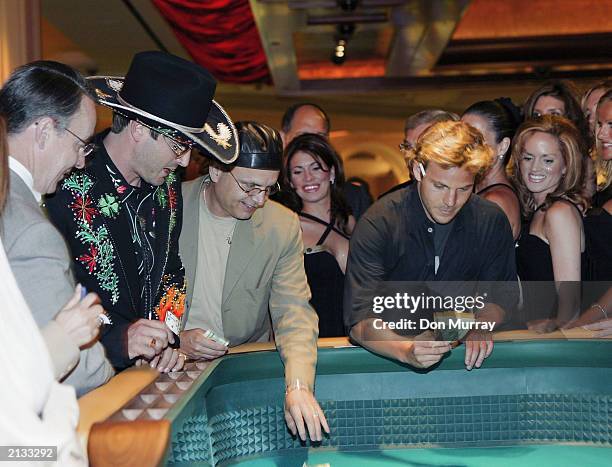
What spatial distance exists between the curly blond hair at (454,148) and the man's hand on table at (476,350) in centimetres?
56

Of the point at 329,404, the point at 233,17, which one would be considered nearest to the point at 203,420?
the point at 329,404

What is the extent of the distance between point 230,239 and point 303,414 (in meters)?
0.74

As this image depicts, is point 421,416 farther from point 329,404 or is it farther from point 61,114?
point 61,114

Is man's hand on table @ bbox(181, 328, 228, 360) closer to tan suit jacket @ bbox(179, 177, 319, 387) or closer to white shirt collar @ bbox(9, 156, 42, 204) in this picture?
tan suit jacket @ bbox(179, 177, 319, 387)

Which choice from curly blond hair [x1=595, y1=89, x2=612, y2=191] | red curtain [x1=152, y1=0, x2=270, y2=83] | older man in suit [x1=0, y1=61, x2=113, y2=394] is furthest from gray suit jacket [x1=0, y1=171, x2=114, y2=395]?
red curtain [x1=152, y1=0, x2=270, y2=83]

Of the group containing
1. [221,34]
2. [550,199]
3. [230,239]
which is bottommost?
[230,239]

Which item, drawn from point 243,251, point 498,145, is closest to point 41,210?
point 243,251

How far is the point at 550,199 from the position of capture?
304 centimetres

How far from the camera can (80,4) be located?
259 inches

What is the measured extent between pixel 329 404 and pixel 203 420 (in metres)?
0.50

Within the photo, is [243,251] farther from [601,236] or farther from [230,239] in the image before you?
[601,236]

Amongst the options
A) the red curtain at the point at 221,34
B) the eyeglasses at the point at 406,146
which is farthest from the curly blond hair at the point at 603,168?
the red curtain at the point at 221,34

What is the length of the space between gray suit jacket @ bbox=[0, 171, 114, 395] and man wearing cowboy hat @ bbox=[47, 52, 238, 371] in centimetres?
49

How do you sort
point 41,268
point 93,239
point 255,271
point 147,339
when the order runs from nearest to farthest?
point 41,268, point 147,339, point 93,239, point 255,271
